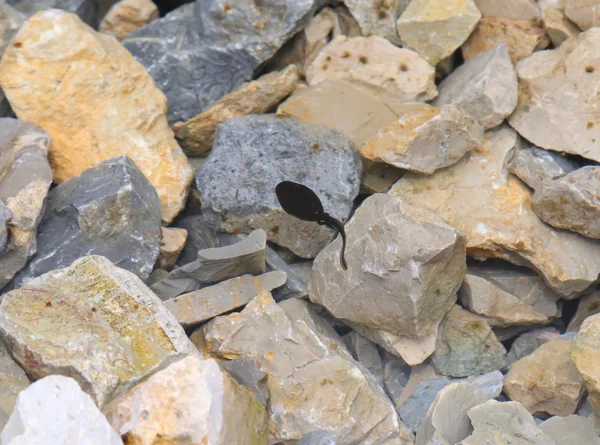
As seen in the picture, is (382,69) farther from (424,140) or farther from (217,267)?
(217,267)

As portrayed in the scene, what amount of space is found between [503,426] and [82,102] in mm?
2442

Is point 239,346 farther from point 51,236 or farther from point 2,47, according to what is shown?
point 2,47

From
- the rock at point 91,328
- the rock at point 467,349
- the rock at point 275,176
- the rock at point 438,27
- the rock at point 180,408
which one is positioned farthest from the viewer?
the rock at point 438,27

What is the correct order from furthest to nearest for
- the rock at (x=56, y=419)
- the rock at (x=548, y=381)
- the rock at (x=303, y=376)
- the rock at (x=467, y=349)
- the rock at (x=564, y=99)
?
the rock at (x=564, y=99)
the rock at (x=467, y=349)
the rock at (x=548, y=381)
the rock at (x=303, y=376)
the rock at (x=56, y=419)

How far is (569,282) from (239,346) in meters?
1.49

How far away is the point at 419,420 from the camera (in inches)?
127

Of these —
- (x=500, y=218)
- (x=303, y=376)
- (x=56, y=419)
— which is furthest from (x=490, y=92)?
(x=56, y=419)

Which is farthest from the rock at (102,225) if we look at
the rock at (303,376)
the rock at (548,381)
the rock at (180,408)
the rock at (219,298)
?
the rock at (548,381)

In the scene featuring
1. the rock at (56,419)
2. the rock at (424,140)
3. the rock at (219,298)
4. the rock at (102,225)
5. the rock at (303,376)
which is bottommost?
the rock at (303,376)

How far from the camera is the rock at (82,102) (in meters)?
3.81

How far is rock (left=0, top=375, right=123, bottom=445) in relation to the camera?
217 cm

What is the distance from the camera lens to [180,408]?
7.63 feet

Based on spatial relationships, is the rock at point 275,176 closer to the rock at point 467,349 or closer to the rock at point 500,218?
the rock at point 500,218

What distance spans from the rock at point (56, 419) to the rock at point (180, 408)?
0.33 feet
